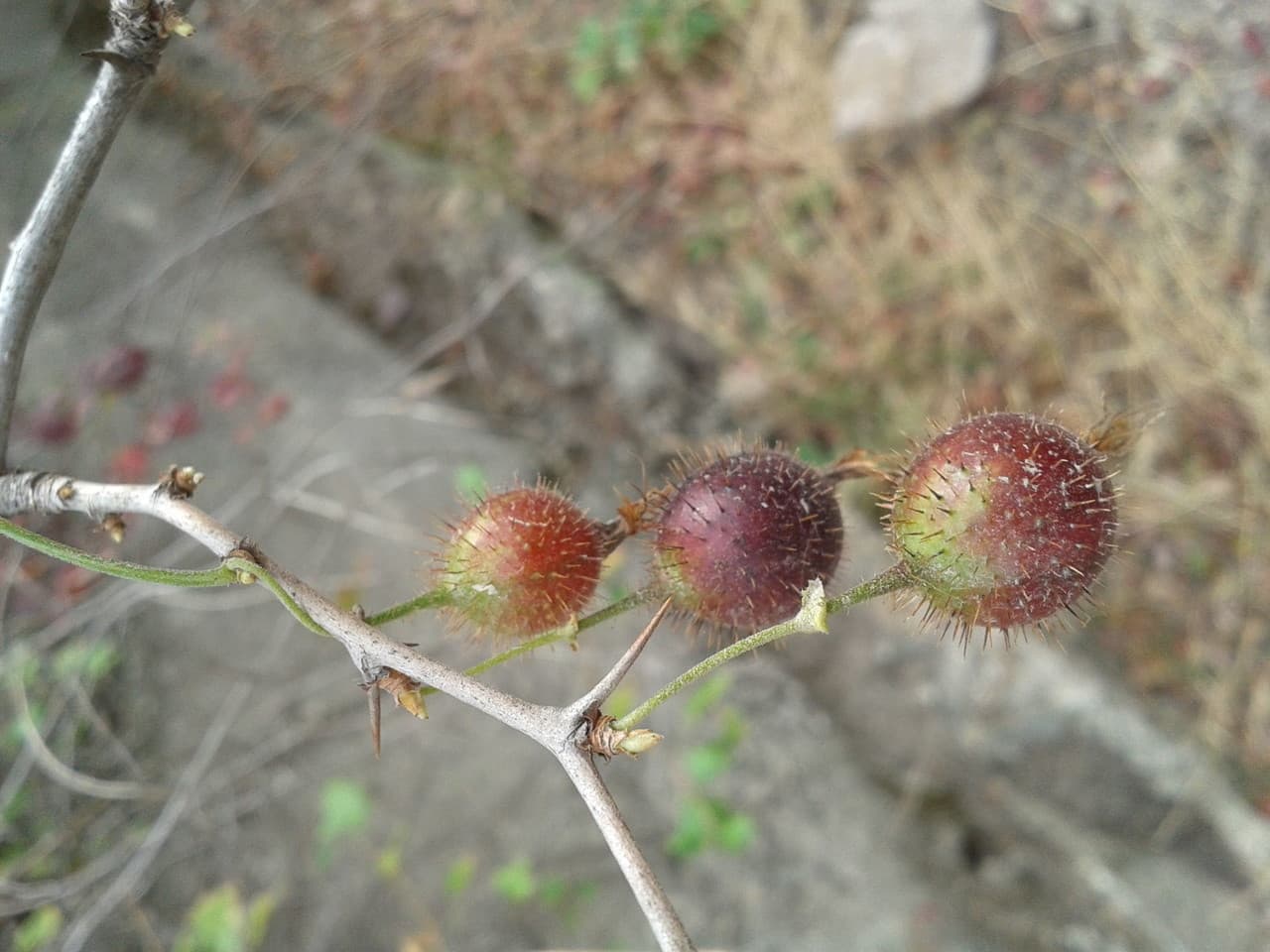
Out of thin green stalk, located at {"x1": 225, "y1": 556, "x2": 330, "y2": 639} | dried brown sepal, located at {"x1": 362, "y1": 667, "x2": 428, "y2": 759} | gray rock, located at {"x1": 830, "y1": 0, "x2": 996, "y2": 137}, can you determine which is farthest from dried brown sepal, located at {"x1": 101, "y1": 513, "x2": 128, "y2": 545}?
gray rock, located at {"x1": 830, "y1": 0, "x2": 996, "y2": 137}

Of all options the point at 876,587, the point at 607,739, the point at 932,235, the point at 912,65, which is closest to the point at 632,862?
the point at 607,739

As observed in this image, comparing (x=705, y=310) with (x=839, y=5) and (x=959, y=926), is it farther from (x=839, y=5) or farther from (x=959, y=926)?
(x=959, y=926)

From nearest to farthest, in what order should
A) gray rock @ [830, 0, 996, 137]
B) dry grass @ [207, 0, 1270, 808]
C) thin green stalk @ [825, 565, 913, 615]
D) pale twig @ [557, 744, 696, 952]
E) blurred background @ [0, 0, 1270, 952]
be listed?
1. pale twig @ [557, 744, 696, 952]
2. thin green stalk @ [825, 565, 913, 615]
3. blurred background @ [0, 0, 1270, 952]
4. dry grass @ [207, 0, 1270, 808]
5. gray rock @ [830, 0, 996, 137]

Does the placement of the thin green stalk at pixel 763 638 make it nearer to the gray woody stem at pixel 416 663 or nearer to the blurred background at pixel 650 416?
the gray woody stem at pixel 416 663

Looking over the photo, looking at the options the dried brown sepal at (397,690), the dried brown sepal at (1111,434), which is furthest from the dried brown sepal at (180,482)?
the dried brown sepal at (1111,434)

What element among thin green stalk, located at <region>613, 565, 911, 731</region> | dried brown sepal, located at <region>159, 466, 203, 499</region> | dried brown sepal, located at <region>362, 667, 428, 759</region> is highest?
dried brown sepal, located at <region>159, 466, 203, 499</region>

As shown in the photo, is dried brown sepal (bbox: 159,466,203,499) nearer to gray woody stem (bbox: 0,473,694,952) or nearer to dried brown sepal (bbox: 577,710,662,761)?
gray woody stem (bbox: 0,473,694,952)
